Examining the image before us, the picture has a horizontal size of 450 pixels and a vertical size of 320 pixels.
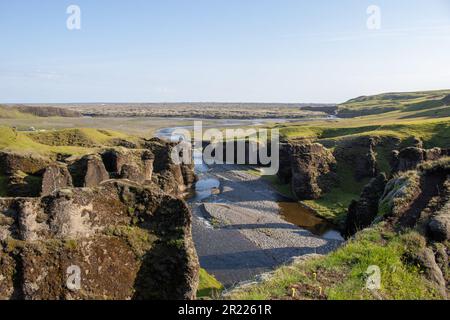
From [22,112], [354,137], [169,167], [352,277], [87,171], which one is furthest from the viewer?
[22,112]

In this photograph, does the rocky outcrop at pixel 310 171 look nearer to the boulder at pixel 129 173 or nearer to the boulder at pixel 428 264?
the boulder at pixel 129 173

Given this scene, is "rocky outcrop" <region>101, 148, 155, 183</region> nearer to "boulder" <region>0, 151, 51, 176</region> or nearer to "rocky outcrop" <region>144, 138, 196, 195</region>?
"rocky outcrop" <region>144, 138, 196, 195</region>

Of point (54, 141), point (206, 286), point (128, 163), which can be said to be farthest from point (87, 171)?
point (54, 141)

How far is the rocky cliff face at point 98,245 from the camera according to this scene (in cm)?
1476

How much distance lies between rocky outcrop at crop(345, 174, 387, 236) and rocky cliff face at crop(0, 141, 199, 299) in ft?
74.8

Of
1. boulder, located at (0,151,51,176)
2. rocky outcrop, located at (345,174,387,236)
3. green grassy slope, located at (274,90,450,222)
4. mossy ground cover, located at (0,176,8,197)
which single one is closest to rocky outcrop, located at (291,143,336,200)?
green grassy slope, located at (274,90,450,222)

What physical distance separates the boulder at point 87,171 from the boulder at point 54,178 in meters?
1.91

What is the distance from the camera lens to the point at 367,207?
1415 inches

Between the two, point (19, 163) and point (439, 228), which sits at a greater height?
point (19, 163)

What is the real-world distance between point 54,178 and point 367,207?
2887cm

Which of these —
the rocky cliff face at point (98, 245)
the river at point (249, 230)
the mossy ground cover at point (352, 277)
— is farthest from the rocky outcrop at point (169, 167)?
the mossy ground cover at point (352, 277)

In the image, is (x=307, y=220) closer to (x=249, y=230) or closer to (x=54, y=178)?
(x=249, y=230)

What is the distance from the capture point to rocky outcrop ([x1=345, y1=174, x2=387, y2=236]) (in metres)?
35.3
